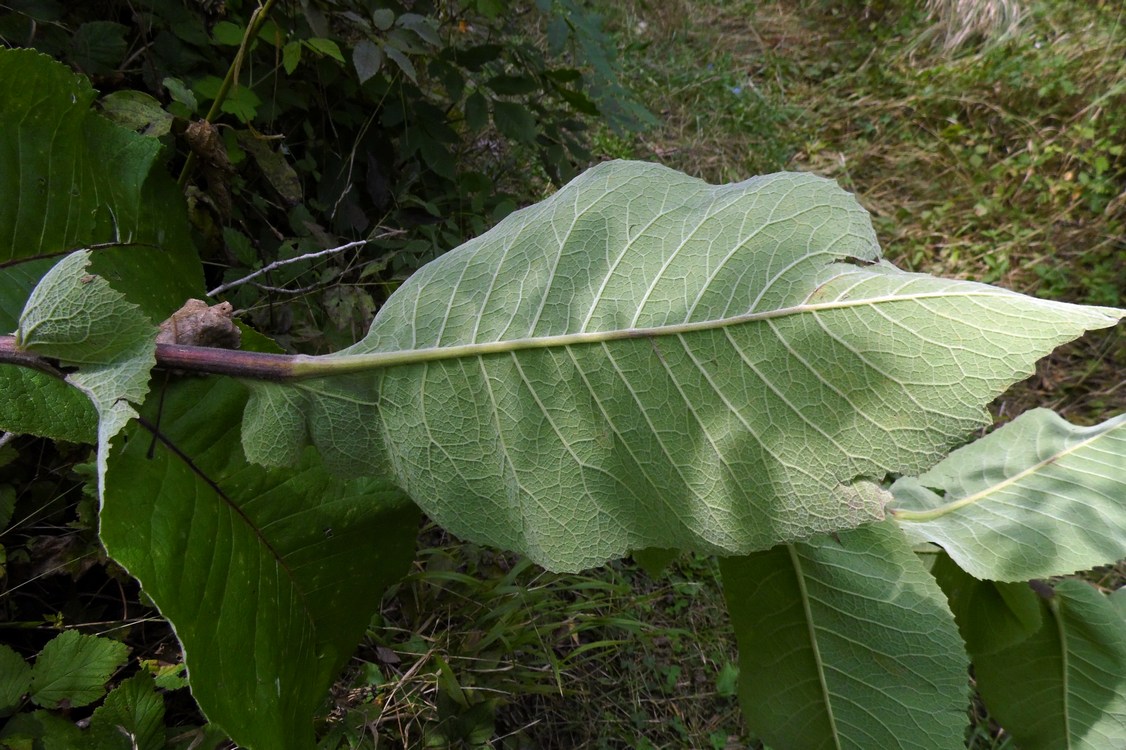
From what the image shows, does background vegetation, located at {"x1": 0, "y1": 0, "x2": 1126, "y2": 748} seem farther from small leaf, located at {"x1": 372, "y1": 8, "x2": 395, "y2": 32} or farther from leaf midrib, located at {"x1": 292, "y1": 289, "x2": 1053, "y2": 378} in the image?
Result: leaf midrib, located at {"x1": 292, "y1": 289, "x2": 1053, "y2": 378}

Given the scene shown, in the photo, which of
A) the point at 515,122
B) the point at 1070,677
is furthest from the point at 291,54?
the point at 1070,677

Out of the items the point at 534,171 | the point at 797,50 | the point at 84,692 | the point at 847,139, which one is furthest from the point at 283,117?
the point at 797,50

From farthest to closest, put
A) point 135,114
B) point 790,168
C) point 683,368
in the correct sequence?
point 790,168 < point 135,114 < point 683,368

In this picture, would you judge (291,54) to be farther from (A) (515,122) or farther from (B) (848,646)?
(B) (848,646)

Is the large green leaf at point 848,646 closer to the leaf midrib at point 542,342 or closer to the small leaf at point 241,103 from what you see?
the leaf midrib at point 542,342

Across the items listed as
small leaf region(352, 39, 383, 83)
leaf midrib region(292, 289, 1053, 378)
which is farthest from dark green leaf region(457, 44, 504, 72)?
leaf midrib region(292, 289, 1053, 378)

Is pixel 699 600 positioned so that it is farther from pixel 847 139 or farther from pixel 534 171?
pixel 847 139
